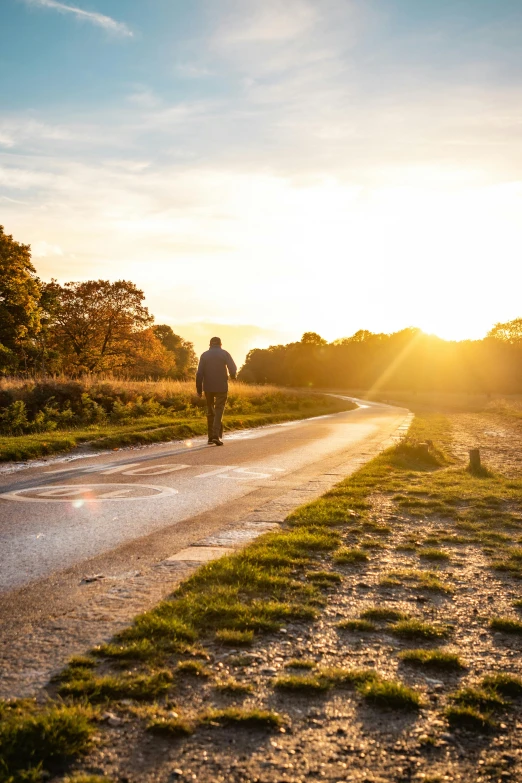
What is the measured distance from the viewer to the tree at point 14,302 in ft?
124

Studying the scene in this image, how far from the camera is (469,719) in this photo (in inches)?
124

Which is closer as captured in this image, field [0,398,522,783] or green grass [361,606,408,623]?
field [0,398,522,783]

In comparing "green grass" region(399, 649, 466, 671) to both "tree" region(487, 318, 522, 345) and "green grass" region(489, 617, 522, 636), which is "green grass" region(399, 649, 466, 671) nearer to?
"green grass" region(489, 617, 522, 636)

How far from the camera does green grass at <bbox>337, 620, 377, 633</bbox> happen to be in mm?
4332

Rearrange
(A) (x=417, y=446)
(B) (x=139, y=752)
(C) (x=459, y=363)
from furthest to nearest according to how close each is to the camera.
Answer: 1. (C) (x=459, y=363)
2. (A) (x=417, y=446)
3. (B) (x=139, y=752)

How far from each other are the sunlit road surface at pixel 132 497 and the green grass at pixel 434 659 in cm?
284

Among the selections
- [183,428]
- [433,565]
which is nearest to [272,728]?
[433,565]

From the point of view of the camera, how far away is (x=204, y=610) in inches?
176

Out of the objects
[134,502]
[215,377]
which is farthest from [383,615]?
[215,377]

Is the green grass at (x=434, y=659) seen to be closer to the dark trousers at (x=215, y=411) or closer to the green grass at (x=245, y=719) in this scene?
the green grass at (x=245, y=719)

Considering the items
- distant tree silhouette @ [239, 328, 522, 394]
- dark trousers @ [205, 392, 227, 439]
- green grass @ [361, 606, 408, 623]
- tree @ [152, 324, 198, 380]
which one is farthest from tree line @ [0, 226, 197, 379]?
tree @ [152, 324, 198, 380]

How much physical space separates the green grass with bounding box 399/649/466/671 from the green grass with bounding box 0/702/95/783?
186 centimetres

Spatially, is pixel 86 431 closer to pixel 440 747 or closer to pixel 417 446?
pixel 417 446

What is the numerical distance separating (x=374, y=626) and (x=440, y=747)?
1.46 meters
